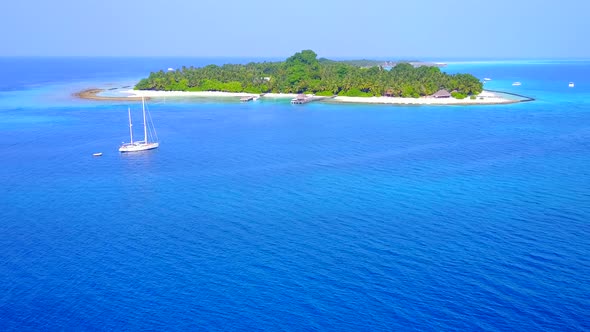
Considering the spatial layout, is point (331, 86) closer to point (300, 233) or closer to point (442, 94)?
point (442, 94)

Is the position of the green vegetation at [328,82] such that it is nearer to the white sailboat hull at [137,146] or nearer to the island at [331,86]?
the island at [331,86]

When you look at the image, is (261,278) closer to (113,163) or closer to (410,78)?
(113,163)

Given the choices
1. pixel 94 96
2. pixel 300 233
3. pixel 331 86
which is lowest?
pixel 300 233

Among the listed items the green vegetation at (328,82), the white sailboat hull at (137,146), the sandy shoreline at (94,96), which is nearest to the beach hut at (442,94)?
the green vegetation at (328,82)

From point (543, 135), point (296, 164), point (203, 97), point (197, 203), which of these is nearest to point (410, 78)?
point (203, 97)

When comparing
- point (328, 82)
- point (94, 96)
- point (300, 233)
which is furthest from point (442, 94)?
point (300, 233)

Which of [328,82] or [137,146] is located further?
[328,82]
